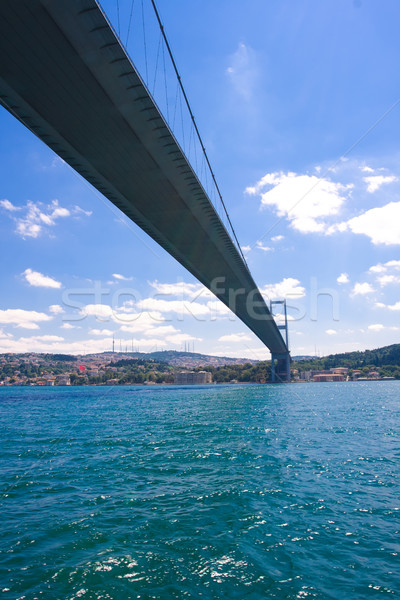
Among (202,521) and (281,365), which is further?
(281,365)

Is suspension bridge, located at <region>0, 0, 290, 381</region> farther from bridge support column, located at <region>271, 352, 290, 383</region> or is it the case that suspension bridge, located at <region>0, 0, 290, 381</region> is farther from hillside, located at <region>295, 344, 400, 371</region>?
hillside, located at <region>295, 344, 400, 371</region>

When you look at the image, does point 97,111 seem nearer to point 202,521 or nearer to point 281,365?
point 202,521

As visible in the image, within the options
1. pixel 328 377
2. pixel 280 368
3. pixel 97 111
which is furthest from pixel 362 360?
pixel 97 111

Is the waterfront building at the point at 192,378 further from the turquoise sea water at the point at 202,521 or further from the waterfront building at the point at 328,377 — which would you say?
the turquoise sea water at the point at 202,521

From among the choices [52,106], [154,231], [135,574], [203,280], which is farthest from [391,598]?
[203,280]

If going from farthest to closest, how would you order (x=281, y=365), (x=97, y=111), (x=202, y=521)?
(x=281, y=365) < (x=97, y=111) < (x=202, y=521)

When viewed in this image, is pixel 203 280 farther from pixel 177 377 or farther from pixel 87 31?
pixel 177 377
